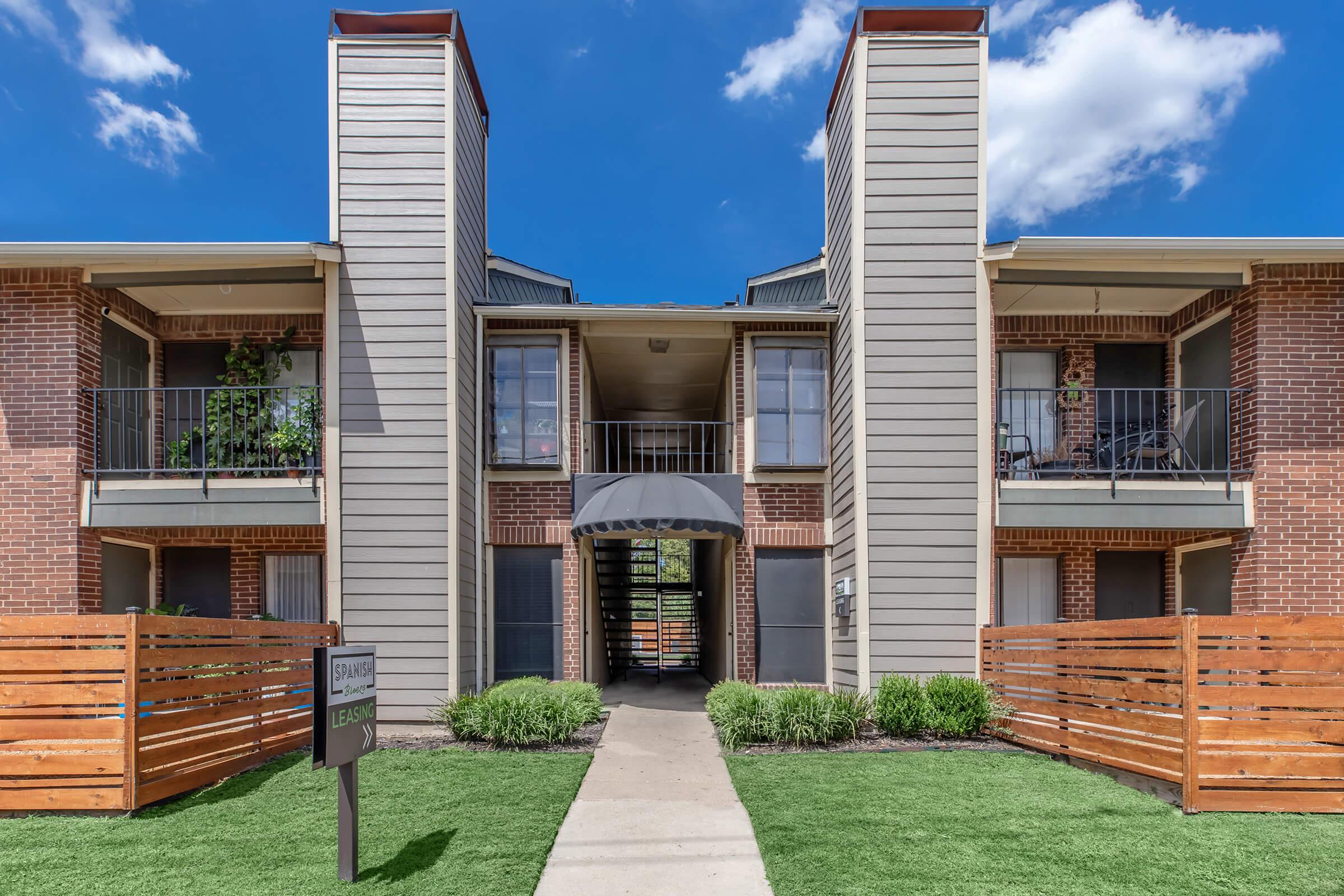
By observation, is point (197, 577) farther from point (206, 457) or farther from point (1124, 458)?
point (1124, 458)

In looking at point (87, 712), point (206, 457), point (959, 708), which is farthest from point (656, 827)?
point (206, 457)

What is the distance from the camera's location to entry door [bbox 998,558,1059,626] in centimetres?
1101

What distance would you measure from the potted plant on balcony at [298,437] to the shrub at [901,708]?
7.26 metres

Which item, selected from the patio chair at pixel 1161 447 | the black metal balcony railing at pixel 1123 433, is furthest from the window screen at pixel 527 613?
the patio chair at pixel 1161 447

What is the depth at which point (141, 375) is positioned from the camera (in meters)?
10.7

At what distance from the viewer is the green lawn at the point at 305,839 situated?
179 inches

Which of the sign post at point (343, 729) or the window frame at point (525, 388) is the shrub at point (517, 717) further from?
the sign post at point (343, 729)

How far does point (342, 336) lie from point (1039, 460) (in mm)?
9173

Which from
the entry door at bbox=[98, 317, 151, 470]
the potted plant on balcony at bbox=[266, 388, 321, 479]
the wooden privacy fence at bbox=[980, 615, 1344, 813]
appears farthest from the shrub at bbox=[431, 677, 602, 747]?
the wooden privacy fence at bbox=[980, 615, 1344, 813]

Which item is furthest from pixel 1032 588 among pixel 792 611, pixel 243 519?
pixel 243 519

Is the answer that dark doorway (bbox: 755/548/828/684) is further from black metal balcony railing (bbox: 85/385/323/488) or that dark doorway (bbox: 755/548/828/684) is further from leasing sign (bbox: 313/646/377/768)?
leasing sign (bbox: 313/646/377/768)

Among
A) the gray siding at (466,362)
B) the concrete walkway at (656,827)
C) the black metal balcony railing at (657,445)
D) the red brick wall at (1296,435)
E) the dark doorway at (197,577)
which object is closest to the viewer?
the concrete walkway at (656,827)

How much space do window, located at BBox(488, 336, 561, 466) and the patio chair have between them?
7.25 m

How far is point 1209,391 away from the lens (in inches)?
386
